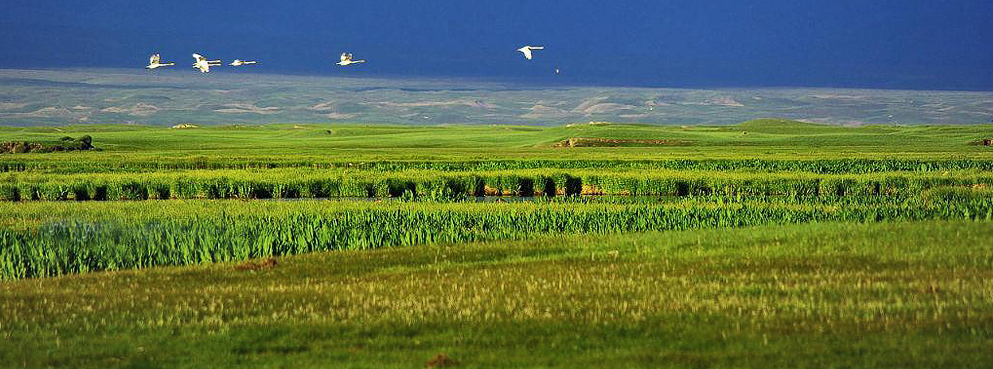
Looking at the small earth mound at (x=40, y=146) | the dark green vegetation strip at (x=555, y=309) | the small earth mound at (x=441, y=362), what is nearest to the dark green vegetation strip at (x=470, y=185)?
the dark green vegetation strip at (x=555, y=309)

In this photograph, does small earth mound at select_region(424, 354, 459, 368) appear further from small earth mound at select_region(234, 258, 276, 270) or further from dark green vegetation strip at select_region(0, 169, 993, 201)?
dark green vegetation strip at select_region(0, 169, 993, 201)

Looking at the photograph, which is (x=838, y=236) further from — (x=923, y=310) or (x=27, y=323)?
(x=27, y=323)

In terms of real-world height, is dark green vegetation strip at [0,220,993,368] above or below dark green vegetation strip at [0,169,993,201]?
above

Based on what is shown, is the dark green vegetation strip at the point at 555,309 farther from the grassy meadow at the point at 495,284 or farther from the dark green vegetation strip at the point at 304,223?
the dark green vegetation strip at the point at 304,223

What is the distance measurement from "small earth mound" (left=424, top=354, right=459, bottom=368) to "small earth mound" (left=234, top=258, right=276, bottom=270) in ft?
31.5

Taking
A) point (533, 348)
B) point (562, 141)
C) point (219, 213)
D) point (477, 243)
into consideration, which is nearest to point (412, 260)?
point (477, 243)

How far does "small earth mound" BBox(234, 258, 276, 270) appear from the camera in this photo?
2197cm

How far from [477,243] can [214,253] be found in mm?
5873

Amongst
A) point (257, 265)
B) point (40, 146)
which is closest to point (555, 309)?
point (257, 265)

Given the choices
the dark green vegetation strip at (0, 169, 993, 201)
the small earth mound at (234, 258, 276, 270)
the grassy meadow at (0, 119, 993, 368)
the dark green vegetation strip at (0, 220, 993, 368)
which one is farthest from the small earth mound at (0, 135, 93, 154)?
the dark green vegetation strip at (0, 220, 993, 368)

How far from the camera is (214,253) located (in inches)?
951

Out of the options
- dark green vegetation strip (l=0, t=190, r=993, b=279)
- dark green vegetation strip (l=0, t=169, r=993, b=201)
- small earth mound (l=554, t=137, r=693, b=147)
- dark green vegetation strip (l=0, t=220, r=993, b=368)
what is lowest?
small earth mound (l=554, t=137, r=693, b=147)

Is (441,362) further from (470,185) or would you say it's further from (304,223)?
(470,185)

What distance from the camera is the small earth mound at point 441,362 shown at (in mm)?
12981
